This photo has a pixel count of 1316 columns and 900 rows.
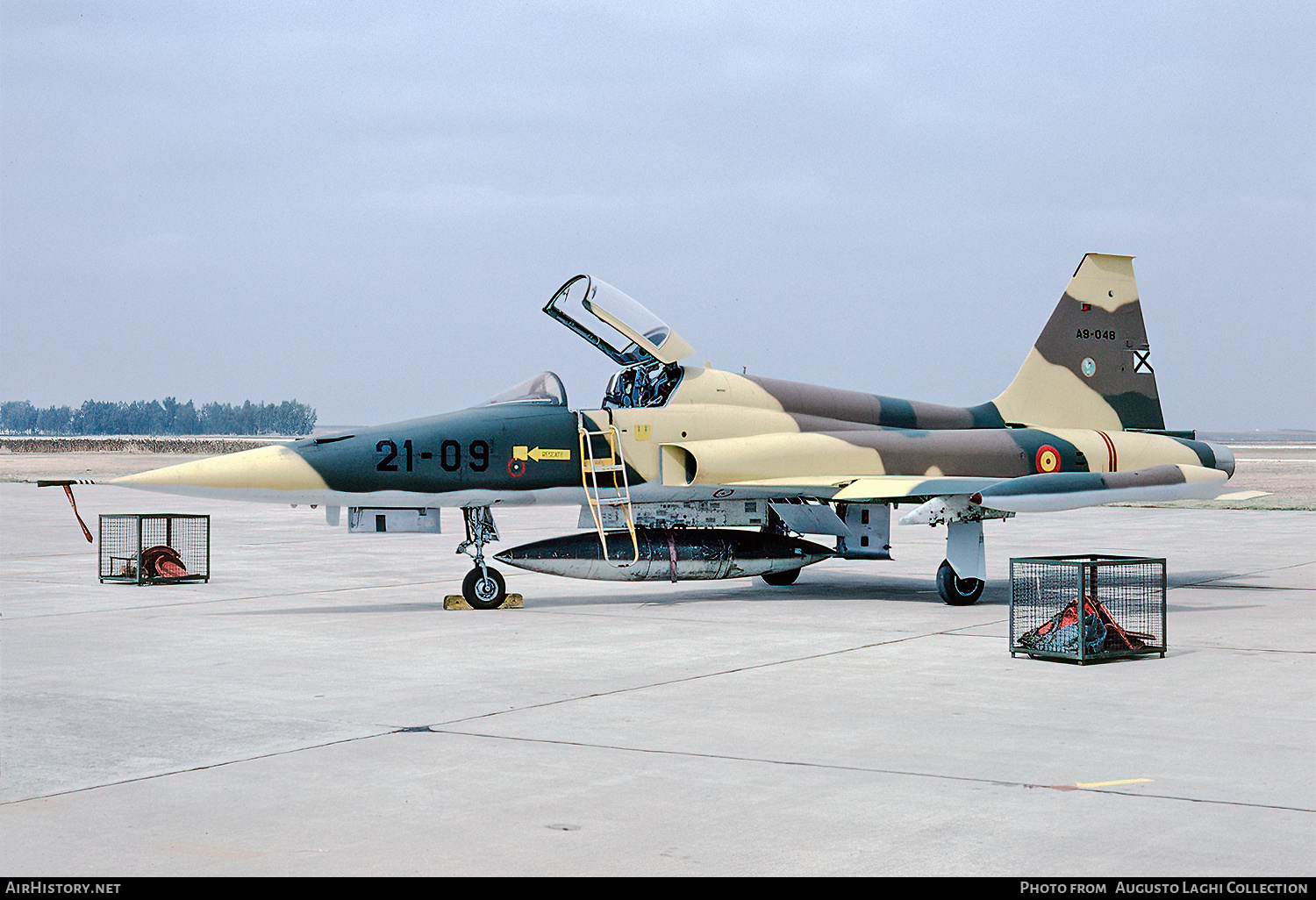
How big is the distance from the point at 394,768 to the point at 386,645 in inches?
194

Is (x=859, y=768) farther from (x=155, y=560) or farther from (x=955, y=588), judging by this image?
(x=155, y=560)

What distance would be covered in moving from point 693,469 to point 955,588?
3289mm

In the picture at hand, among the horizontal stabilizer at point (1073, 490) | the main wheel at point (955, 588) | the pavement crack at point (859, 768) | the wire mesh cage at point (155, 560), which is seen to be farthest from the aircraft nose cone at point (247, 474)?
the horizontal stabilizer at point (1073, 490)

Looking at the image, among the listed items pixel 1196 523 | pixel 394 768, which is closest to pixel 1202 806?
pixel 394 768

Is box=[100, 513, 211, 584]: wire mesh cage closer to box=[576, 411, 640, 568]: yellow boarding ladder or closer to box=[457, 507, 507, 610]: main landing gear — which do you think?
box=[457, 507, 507, 610]: main landing gear

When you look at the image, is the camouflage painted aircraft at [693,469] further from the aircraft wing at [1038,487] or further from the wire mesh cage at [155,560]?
the wire mesh cage at [155,560]

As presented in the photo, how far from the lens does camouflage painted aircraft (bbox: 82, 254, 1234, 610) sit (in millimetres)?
14469

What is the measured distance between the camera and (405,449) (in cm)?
1447

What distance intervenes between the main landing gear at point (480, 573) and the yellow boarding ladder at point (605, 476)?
1.15 m

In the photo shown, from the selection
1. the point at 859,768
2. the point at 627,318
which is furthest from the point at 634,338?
the point at 859,768

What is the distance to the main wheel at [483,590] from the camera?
14.8 metres

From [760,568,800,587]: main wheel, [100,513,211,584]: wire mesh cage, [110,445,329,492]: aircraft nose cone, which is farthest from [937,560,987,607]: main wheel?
[100,513,211,584]: wire mesh cage

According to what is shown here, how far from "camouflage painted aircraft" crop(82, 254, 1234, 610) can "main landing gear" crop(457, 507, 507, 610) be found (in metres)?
0.02

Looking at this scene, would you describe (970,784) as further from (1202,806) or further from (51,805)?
(51,805)
